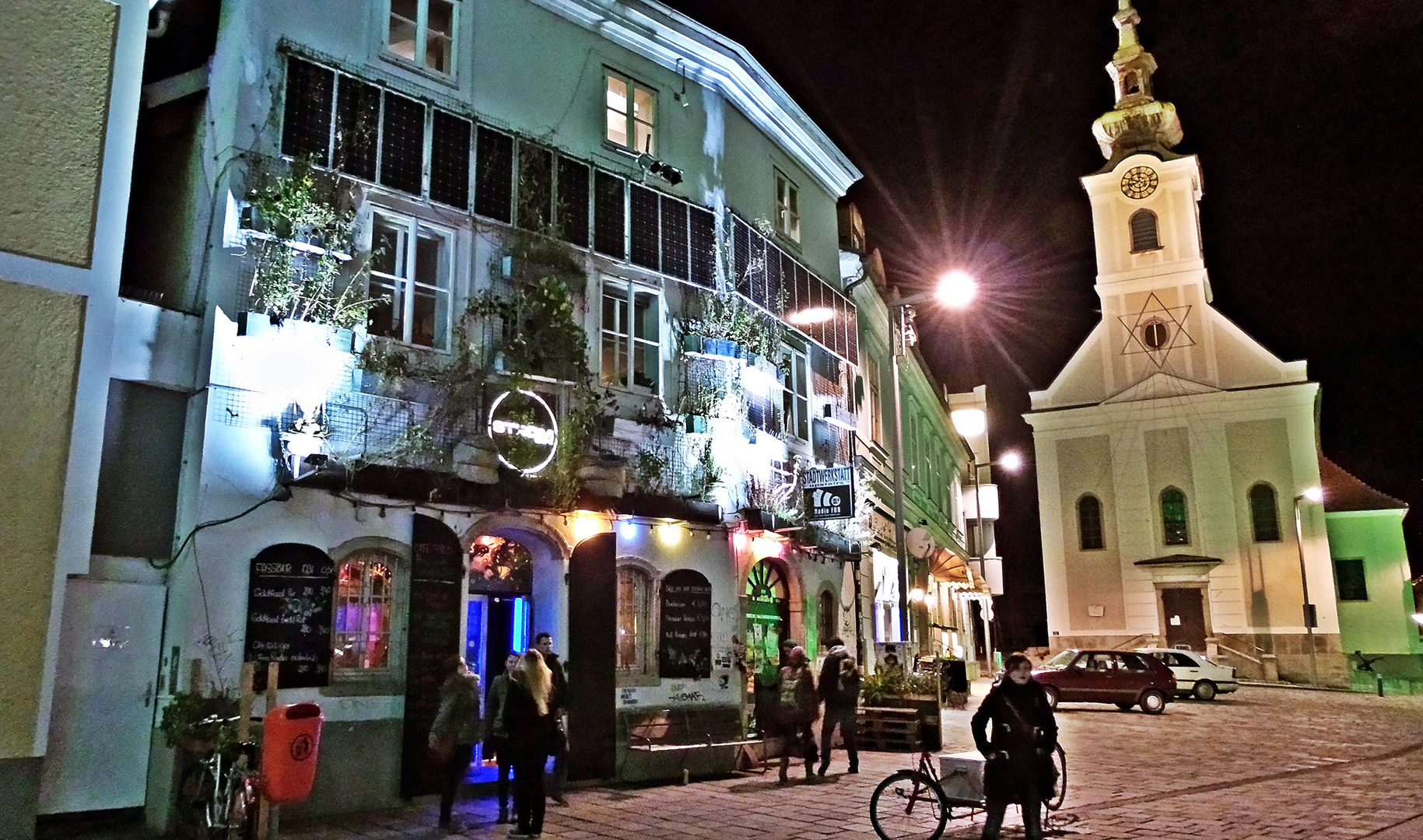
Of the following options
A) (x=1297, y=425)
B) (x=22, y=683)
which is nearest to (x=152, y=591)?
(x=22, y=683)

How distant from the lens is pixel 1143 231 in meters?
45.5

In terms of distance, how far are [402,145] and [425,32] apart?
6.38ft

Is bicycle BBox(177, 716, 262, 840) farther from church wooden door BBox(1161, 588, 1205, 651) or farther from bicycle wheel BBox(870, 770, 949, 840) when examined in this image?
church wooden door BBox(1161, 588, 1205, 651)

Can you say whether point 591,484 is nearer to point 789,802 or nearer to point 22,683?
point 789,802

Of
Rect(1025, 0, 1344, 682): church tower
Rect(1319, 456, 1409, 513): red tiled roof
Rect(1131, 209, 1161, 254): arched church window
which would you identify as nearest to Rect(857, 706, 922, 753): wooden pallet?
Rect(1025, 0, 1344, 682): church tower

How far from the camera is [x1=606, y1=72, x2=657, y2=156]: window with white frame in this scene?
16.7 metres

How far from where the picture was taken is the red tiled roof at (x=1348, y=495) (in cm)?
4234

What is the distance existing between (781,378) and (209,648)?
10995mm

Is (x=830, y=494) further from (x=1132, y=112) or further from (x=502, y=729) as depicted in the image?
(x=1132, y=112)

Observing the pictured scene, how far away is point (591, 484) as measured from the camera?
14328 millimetres

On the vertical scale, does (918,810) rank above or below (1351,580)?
below

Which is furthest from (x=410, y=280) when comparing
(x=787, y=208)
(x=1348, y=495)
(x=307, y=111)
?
(x=1348, y=495)

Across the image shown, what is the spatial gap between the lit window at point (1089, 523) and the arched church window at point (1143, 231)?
1164 centimetres

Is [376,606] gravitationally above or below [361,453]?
below
